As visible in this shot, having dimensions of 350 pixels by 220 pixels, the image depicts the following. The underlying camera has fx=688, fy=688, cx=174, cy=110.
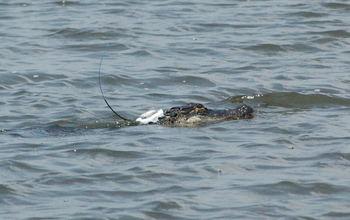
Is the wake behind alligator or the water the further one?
the wake behind alligator

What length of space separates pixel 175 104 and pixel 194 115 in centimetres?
119

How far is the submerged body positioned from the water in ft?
0.42

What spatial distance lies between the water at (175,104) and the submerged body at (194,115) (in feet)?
0.42

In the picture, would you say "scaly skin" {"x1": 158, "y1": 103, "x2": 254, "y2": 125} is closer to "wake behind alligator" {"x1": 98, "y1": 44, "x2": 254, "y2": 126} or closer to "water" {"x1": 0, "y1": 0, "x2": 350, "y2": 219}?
"wake behind alligator" {"x1": 98, "y1": 44, "x2": 254, "y2": 126}

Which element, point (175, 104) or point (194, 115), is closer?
point (194, 115)

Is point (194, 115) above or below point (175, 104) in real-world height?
above

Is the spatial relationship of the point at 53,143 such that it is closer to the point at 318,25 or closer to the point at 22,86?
the point at 22,86

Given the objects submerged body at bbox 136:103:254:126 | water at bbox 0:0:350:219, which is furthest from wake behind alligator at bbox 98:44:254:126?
water at bbox 0:0:350:219

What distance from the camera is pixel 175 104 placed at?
861 cm

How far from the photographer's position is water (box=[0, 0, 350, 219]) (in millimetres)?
5211

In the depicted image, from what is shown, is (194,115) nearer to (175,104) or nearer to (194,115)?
(194,115)

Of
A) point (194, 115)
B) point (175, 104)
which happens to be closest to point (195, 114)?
point (194, 115)

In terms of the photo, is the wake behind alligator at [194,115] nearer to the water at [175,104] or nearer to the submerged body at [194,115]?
the submerged body at [194,115]

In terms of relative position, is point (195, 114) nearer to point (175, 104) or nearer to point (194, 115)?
point (194, 115)
